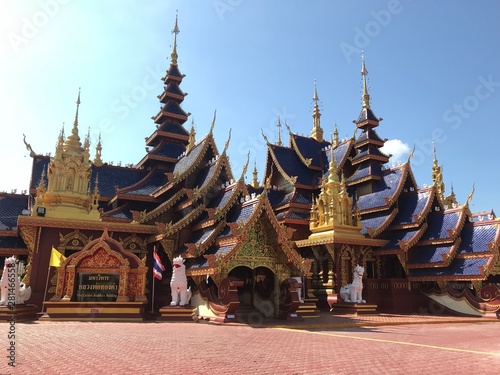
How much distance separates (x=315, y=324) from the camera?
13469 mm

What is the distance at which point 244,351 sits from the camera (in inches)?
317

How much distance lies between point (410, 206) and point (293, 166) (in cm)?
822

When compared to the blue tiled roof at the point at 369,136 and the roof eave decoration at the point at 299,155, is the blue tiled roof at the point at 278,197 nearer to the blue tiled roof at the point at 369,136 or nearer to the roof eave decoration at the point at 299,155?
the roof eave decoration at the point at 299,155

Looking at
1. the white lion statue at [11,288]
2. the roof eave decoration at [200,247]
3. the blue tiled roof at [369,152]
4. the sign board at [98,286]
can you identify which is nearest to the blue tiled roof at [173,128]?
the blue tiled roof at [369,152]

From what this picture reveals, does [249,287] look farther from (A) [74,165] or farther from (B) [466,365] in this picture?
(B) [466,365]

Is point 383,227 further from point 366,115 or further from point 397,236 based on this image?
point 366,115

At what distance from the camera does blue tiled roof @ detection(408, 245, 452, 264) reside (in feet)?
65.9

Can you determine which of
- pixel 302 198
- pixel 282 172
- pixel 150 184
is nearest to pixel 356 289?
pixel 302 198

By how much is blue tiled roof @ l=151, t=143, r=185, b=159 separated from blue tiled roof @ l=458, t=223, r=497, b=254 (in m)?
15.9

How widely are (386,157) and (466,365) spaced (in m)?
21.3

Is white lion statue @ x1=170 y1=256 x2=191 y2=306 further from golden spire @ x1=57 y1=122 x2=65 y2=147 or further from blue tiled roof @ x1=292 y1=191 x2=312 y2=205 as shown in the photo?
blue tiled roof @ x1=292 y1=191 x2=312 y2=205

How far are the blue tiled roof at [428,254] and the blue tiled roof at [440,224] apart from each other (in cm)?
49

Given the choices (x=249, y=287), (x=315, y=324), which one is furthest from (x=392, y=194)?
(x=315, y=324)

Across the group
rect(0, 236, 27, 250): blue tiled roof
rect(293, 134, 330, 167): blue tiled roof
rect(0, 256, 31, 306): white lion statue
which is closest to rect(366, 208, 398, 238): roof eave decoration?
rect(293, 134, 330, 167): blue tiled roof
